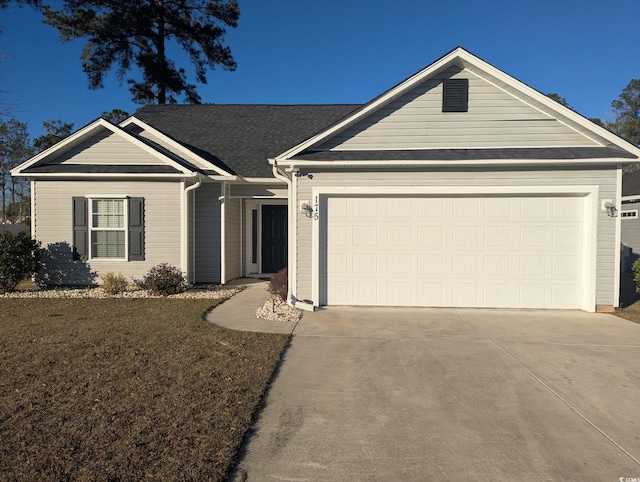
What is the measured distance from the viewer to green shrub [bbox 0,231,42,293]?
31.8 ft

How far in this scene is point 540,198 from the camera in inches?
331

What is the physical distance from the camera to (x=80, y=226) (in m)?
10.5

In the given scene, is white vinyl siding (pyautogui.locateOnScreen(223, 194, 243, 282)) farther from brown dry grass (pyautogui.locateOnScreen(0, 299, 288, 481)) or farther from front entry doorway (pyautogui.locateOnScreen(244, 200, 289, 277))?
brown dry grass (pyautogui.locateOnScreen(0, 299, 288, 481))

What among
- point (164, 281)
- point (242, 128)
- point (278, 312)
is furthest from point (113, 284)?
point (242, 128)

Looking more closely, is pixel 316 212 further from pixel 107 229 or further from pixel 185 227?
pixel 107 229

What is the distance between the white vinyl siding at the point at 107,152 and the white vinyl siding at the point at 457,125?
16.4 ft

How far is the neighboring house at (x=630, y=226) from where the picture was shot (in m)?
17.1

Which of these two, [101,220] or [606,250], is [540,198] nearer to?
[606,250]

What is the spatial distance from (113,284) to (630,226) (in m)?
19.7

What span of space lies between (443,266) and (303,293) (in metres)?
2.89

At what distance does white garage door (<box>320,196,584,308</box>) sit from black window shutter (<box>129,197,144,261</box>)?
4.92m

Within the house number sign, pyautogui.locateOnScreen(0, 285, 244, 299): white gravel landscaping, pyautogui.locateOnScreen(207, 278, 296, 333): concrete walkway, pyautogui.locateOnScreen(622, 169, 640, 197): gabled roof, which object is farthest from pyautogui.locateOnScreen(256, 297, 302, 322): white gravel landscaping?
pyautogui.locateOnScreen(622, 169, 640, 197): gabled roof

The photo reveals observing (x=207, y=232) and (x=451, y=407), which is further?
(x=207, y=232)

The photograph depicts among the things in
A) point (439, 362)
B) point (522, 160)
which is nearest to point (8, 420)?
point (439, 362)
